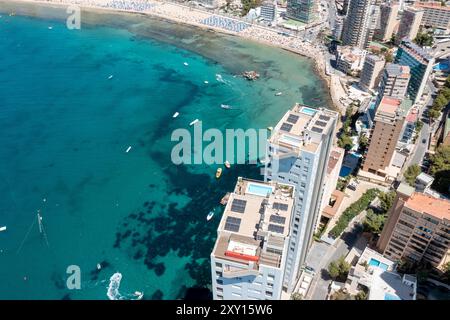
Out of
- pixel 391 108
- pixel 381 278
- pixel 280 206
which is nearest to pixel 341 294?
pixel 381 278

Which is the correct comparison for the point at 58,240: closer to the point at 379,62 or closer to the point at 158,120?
the point at 158,120

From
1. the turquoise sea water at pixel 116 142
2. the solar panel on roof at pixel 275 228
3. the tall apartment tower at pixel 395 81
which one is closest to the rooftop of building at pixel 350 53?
the turquoise sea water at pixel 116 142

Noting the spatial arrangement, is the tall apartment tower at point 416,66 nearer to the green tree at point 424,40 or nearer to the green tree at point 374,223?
the green tree at point 424,40

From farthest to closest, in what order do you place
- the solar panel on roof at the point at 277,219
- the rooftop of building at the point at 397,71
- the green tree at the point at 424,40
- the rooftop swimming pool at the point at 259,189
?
the green tree at the point at 424,40 < the rooftop of building at the point at 397,71 < the rooftop swimming pool at the point at 259,189 < the solar panel on roof at the point at 277,219

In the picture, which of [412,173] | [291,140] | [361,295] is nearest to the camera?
[291,140]

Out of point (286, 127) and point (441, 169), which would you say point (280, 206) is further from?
point (441, 169)

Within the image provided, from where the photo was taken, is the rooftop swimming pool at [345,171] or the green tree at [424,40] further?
the green tree at [424,40]
